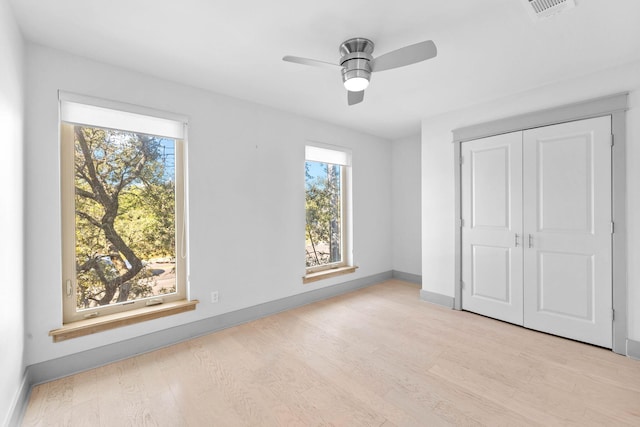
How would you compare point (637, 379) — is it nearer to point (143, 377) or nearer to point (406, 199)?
point (406, 199)

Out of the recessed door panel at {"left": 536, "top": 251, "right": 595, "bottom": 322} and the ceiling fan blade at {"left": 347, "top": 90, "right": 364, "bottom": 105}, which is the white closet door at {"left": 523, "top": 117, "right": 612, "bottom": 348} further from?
the ceiling fan blade at {"left": 347, "top": 90, "right": 364, "bottom": 105}

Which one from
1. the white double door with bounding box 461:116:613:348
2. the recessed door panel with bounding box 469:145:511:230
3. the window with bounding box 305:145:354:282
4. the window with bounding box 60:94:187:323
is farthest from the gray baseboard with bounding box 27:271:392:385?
the recessed door panel with bounding box 469:145:511:230

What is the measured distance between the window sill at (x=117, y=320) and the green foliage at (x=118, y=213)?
6.3 inches

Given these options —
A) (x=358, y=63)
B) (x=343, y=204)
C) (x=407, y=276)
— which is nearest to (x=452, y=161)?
(x=343, y=204)

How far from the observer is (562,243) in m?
2.78

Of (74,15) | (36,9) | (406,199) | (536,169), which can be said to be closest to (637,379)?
(536,169)

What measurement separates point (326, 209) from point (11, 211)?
3229mm

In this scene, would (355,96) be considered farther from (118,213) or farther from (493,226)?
(118,213)

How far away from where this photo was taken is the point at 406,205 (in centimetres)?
494

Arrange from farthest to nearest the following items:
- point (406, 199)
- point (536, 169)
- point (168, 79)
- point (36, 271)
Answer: point (406, 199)
point (536, 169)
point (168, 79)
point (36, 271)

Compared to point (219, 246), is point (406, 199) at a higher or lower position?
higher

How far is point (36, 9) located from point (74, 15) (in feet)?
0.64

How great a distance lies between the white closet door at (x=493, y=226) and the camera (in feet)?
10.1

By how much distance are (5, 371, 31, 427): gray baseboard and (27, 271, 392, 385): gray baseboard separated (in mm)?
93
